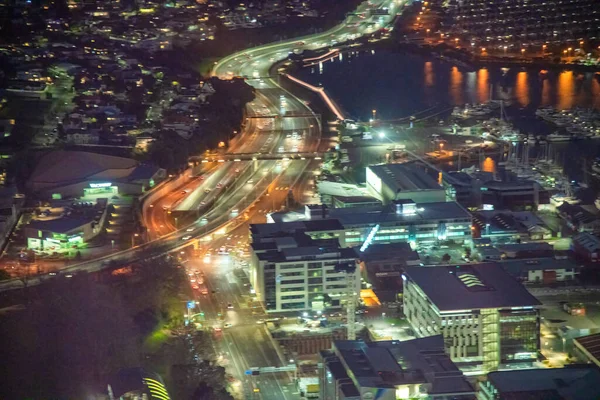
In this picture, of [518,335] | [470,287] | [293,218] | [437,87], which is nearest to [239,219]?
[293,218]

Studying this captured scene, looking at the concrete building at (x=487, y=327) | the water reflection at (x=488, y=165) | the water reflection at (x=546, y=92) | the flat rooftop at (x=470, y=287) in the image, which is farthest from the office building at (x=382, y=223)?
the water reflection at (x=546, y=92)

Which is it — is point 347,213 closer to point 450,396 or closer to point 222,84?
point 450,396

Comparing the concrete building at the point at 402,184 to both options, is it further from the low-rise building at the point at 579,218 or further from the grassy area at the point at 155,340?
the grassy area at the point at 155,340

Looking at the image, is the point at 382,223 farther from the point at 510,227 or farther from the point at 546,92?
the point at 546,92

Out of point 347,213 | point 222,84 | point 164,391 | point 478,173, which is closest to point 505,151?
point 478,173

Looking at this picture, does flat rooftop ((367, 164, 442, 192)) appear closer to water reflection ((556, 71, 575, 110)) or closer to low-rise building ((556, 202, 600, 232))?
low-rise building ((556, 202, 600, 232))
